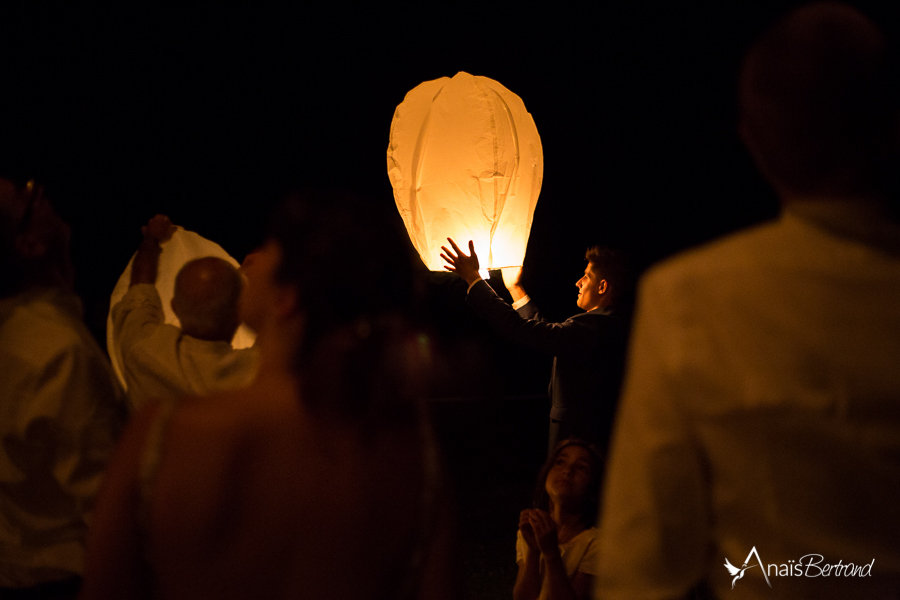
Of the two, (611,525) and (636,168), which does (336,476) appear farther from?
(636,168)

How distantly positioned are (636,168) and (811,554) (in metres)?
3.44

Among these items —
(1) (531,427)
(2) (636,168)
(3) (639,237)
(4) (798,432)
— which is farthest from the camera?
(1) (531,427)

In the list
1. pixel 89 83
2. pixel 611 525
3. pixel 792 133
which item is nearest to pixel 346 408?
pixel 611 525

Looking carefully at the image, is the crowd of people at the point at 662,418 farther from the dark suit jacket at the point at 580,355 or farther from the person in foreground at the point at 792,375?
the dark suit jacket at the point at 580,355

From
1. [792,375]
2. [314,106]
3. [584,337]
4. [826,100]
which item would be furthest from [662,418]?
[314,106]

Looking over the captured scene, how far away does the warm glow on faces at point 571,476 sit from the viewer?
173 centimetres

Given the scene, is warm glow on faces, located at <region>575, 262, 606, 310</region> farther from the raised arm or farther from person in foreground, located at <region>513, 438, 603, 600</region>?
the raised arm

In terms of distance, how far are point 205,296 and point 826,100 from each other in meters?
1.16

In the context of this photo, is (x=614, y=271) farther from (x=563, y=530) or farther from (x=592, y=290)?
(x=563, y=530)

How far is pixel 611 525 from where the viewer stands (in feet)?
2.07

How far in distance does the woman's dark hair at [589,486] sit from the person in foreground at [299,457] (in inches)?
42.0

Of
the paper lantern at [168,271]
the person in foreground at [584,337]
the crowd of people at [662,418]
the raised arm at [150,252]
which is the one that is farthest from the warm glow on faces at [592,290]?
the crowd of people at [662,418]

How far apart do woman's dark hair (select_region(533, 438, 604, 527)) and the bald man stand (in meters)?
0.95

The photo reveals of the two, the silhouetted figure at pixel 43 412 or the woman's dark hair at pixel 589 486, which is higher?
the silhouetted figure at pixel 43 412
